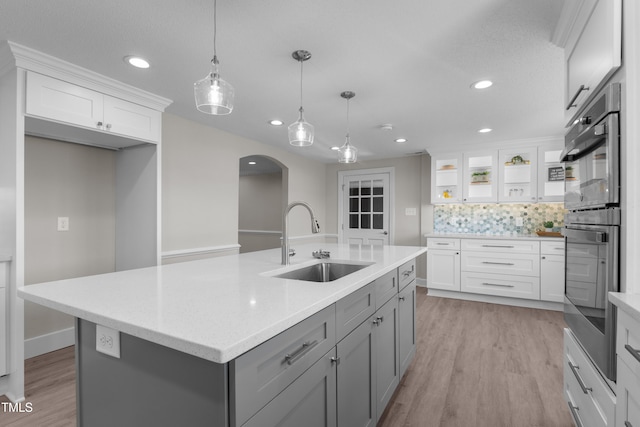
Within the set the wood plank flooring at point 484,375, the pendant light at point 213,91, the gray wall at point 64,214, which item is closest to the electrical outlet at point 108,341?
the pendant light at point 213,91

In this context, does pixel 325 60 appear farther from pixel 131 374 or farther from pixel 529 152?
pixel 529 152

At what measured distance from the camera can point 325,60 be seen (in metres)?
2.26

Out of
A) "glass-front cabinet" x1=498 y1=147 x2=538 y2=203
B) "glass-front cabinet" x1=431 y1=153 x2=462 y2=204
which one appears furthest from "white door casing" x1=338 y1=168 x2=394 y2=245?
"glass-front cabinet" x1=498 y1=147 x2=538 y2=203

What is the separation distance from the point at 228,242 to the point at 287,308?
3296 millimetres

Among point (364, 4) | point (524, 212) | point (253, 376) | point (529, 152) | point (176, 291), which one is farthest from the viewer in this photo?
point (524, 212)

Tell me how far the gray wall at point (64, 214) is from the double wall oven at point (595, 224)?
12.3 feet

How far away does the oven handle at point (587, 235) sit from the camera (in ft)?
4.24

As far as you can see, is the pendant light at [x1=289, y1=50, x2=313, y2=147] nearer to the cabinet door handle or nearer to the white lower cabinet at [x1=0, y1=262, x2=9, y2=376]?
the cabinet door handle

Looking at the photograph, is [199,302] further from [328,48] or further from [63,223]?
[63,223]

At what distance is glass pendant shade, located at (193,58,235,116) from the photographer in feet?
5.04

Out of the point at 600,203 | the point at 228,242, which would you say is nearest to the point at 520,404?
the point at 600,203

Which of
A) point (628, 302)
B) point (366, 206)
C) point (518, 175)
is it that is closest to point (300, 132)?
point (628, 302)

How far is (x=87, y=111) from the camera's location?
249 centimetres

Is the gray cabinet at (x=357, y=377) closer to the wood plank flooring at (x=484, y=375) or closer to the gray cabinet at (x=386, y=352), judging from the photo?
the gray cabinet at (x=386, y=352)
